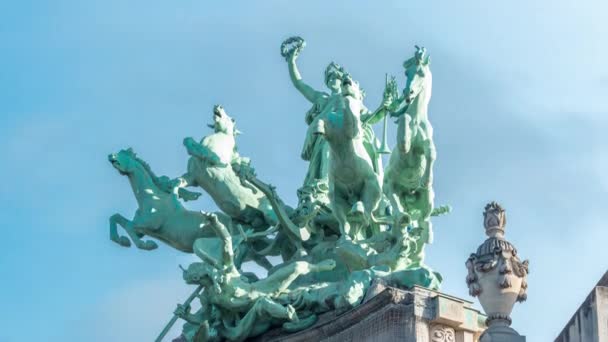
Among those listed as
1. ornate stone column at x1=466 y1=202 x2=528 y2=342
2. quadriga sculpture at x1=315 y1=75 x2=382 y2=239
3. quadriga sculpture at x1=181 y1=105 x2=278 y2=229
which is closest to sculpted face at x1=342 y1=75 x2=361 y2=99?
quadriga sculpture at x1=315 y1=75 x2=382 y2=239

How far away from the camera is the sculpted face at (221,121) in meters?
26.5

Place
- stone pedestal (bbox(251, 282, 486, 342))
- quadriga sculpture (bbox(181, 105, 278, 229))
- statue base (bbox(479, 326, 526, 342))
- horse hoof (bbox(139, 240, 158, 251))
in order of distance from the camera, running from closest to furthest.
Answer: statue base (bbox(479, 326, 526, 342)), stone pedestal (bbox(251, 282, 486, 342)), quadriga sculpture (bbox(181, 105, 278, 229)), horse hoof (bbox(139, 240, 158, 251))

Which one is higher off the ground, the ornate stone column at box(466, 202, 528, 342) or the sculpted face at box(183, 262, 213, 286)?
the sculpted face at box(183, 262, 213, 286)

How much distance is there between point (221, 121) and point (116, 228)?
2.21 metres

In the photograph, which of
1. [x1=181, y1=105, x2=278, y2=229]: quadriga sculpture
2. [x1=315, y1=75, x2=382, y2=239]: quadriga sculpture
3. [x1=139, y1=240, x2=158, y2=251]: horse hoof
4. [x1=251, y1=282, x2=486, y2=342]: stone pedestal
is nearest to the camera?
[x1=251, y1=282, x2=486, y2=342]: stone pedestal

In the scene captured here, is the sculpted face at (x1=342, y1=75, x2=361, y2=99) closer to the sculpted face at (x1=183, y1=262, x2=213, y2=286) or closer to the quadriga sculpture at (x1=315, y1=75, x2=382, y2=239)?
the quadriga sculpture at (x1=315, y1=75, x2=382, y2=239)

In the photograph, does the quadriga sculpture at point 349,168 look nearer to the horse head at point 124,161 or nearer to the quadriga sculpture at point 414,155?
the quadriga sculpture at point 414,155

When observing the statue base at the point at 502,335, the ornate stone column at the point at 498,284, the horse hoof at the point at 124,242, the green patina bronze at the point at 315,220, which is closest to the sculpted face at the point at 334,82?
the green patina bronze at the point at 315,220

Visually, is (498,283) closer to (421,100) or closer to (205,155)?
(421,100)

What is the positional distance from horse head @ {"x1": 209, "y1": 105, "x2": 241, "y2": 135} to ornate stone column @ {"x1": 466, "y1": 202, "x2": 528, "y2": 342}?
8.19 m

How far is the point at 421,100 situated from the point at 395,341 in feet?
11.6

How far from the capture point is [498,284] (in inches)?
738

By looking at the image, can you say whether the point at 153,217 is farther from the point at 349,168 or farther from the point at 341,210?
the point at 349,168

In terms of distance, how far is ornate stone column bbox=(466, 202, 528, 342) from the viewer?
61.5ft
